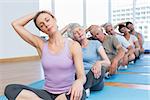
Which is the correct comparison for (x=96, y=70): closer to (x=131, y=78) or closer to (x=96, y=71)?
(x=96, y=71)

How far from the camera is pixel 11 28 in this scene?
247 inches

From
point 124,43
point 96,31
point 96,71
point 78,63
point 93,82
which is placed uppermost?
point 96,31

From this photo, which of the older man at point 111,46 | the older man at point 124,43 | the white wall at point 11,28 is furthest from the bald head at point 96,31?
the white wall at point 11,28

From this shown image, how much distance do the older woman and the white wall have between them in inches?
148

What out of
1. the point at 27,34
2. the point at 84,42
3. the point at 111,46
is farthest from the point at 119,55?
the point at 27,34

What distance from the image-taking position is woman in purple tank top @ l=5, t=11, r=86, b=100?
5.40 ft

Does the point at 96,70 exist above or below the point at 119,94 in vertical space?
above

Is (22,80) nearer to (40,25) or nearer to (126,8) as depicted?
(40,25)

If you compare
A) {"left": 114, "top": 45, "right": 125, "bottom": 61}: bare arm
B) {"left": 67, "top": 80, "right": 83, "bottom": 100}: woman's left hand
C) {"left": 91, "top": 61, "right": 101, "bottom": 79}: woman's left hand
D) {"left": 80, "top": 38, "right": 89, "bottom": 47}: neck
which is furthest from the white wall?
{"left": 67, "top": 80, "right": 83, "bottom": 100}: woman's left hand

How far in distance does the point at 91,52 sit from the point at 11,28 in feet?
12.7

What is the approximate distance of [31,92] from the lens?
177cm

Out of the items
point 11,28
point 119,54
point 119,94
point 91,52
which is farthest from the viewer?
point 11,28

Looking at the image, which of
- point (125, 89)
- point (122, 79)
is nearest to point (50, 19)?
point (125, 89)

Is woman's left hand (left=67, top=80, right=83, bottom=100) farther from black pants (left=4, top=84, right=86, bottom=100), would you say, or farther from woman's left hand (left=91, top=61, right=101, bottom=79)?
woman's left hand (left=91, top=61, right=101, bottom=79)
